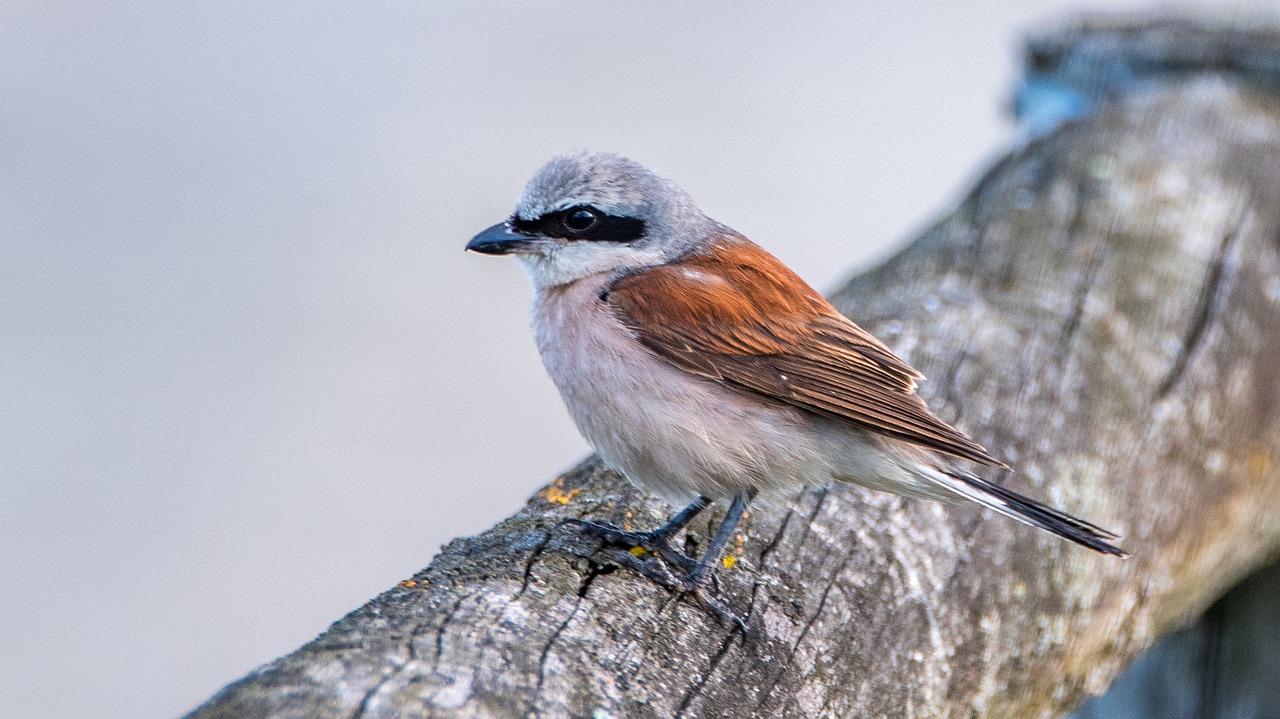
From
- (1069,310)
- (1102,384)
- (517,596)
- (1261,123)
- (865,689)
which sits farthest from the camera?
(1261,123)

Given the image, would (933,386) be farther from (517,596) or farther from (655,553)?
(517,596)

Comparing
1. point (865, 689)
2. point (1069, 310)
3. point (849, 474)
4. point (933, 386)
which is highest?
point (1069, 310)

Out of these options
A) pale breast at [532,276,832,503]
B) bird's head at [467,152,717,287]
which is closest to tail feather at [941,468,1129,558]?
pale breast at [532,276,832,503]

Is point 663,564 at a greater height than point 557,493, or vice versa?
point 557,493

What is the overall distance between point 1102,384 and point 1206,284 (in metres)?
0.62

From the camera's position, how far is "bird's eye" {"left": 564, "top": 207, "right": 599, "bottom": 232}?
306 cm

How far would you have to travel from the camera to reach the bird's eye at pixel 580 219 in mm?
3057

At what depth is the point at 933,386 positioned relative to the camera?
3051 millimetres

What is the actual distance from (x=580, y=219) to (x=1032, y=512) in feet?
4.21

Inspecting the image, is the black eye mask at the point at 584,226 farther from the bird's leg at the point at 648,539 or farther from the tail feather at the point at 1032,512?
the tail feather at the point at 1032,512

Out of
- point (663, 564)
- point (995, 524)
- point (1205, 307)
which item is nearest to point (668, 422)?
point (663, 564)

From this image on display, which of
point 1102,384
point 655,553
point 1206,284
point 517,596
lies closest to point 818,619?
point 655,553

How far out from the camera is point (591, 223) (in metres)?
3.08

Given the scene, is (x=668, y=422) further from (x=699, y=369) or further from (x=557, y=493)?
(x=557, y=493)
